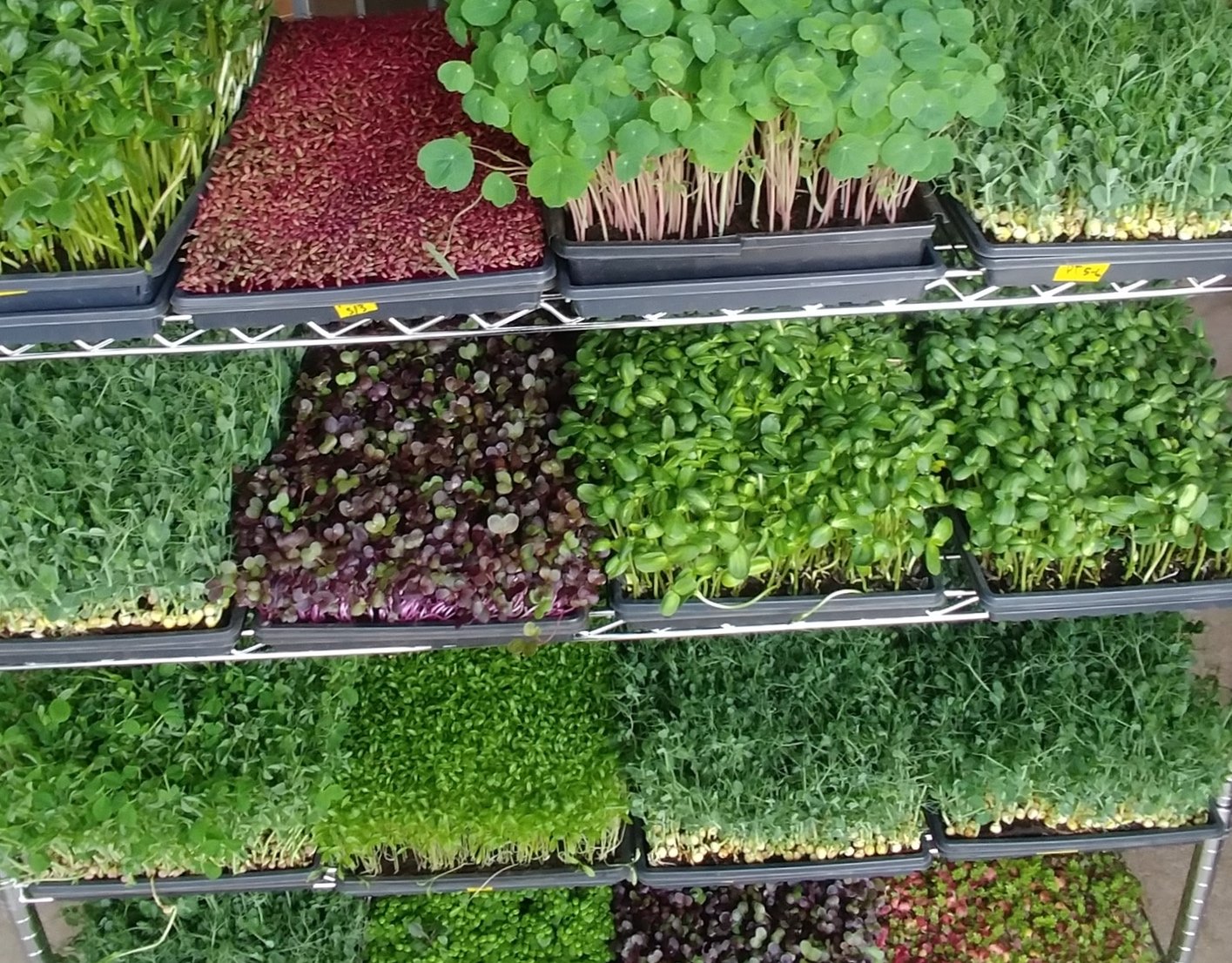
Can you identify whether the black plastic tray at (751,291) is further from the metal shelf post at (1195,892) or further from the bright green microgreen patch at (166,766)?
the metal shelf post at (1195,892)

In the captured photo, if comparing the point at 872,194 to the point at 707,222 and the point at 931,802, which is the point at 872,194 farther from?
the point at 931,802

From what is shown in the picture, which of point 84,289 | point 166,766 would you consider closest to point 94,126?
point 84,289

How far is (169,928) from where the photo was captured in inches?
69.9

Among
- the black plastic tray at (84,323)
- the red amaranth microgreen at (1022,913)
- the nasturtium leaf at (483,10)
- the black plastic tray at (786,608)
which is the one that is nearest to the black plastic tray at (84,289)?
the black plastic tray at (84,323)

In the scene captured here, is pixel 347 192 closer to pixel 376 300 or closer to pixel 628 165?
pixel 376 300

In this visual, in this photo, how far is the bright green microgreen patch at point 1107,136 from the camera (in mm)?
1220

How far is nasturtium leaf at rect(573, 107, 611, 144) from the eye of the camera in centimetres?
106

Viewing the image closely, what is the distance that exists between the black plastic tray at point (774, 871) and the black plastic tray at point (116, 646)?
0.77 metres

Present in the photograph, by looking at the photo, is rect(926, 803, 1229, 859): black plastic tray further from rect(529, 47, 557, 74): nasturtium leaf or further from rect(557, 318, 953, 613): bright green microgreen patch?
rect(529, 47, 557, 74): nasturtium leaf

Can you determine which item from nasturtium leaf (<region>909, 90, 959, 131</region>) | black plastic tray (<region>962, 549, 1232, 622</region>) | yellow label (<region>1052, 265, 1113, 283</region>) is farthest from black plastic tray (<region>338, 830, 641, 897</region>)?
nasturtium leaf (<region>909, 90, 959, 131</region>)

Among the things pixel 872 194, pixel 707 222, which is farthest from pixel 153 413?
pixel 872 194

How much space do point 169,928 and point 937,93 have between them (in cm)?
176

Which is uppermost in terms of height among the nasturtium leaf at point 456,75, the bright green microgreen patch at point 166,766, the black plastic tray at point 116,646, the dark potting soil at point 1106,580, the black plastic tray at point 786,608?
the nasturtium leaf at point 456,75

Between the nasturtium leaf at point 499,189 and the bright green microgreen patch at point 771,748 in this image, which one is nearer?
the nasturtium leaf at point 499,189
